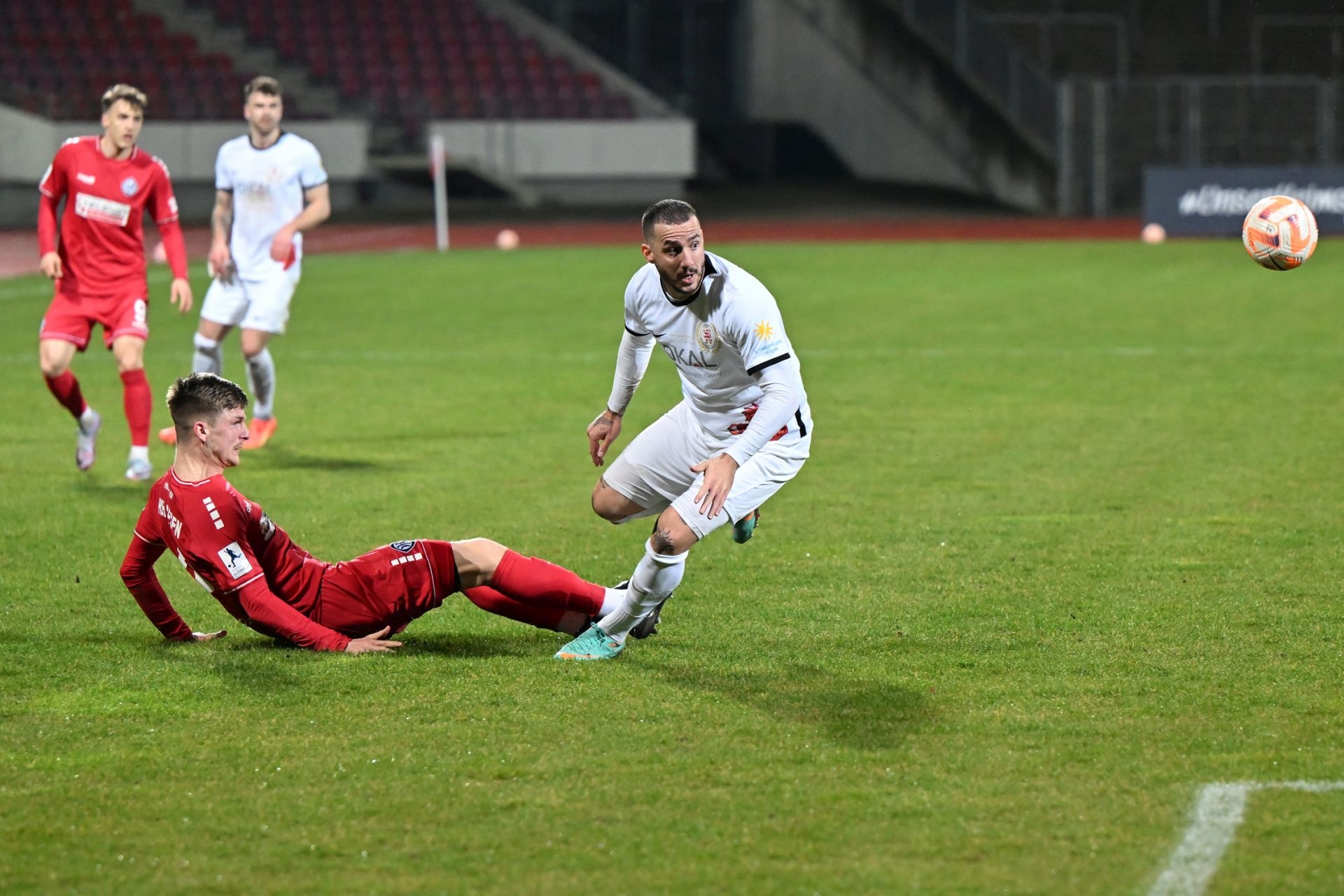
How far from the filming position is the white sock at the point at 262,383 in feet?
34.2

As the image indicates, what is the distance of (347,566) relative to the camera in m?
5.48

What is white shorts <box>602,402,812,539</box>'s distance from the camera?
5.55m

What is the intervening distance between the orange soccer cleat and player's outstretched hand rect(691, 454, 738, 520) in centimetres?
578

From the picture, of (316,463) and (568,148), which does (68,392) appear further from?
(568,148)

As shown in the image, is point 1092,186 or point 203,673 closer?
point 203,673

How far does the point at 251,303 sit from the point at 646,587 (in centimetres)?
575

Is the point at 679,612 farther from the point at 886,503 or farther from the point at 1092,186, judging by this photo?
the point at 1092,186

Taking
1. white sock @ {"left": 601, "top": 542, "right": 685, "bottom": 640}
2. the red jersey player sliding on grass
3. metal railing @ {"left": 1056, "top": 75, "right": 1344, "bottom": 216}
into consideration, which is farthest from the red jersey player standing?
metal railing @ {"left": 1056, "top": 75, "right": 1344, "bottom": 216}

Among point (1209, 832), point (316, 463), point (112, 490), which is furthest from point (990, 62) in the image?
point (1209, 832)

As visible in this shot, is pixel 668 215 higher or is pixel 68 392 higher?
pixel 668 215

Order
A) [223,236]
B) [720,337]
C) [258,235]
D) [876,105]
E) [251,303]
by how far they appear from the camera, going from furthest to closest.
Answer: [876,105]
[258,235]
[251,303]
[223,236]
[720,337]

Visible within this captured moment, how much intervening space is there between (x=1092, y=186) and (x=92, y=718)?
3126 cm

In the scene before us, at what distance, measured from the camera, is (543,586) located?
5.57 meters

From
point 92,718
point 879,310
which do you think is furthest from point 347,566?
point 879,310
